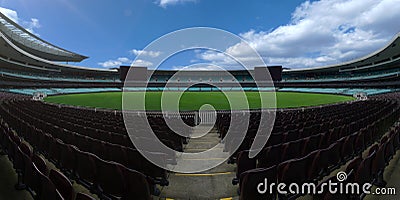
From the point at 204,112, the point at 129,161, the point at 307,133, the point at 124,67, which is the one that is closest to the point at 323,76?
the point at 124,67

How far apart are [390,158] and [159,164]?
4.97 metres

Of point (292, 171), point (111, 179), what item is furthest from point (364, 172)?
point (111, 179)

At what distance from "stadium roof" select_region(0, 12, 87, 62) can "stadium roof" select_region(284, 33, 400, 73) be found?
212 feet

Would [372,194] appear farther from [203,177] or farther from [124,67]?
[124,67]

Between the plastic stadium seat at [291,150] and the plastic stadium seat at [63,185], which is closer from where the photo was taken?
the plastic stadium seat at [63,185]

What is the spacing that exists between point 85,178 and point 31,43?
2719 inches

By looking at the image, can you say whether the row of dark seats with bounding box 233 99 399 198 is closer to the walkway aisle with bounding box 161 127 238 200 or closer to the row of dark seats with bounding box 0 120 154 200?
the walkway aisle with bounding box 161 127 238 200

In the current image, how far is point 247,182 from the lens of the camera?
10.3ft

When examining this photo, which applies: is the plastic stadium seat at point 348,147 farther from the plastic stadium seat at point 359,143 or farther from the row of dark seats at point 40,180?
the row of dark seats at point 40,180

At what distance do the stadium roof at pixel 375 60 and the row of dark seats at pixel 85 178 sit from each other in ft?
130

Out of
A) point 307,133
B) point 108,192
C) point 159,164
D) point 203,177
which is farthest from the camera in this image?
point 307,133

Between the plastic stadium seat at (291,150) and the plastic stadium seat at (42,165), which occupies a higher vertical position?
the plastic stadium seat at (42,165)

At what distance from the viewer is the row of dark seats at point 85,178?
9.09 ft

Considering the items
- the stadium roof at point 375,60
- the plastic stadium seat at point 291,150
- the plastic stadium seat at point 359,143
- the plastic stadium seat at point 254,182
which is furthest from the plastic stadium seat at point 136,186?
the stadium roof at point 375,60
